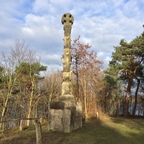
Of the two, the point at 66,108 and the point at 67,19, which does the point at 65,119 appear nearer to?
the point at 66,108

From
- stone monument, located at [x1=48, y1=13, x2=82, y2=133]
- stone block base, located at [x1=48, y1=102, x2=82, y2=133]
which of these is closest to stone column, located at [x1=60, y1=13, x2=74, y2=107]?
stone monument, located at [x1=48, y1=13, x2=82, y2=133]

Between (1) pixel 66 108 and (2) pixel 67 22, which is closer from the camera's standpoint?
(1) pixel 66 108

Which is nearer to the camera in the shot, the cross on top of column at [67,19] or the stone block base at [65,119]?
the stone block base at [65,119]

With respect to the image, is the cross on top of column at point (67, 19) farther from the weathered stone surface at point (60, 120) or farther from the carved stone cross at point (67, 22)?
the weathered stone surface at point (60, 120)

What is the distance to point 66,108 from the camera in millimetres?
10125

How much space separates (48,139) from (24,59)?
36.4ft

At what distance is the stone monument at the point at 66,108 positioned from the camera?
33.3 feet

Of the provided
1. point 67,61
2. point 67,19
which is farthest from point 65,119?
point 67,19

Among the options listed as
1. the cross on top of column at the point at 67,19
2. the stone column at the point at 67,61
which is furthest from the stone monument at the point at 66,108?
the cross on top of column at the point at 67,19

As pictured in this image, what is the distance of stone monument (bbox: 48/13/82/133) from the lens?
10.1 metres

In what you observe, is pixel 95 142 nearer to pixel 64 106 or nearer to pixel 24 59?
pixel 64 106

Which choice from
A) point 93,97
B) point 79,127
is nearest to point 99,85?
point 93,97

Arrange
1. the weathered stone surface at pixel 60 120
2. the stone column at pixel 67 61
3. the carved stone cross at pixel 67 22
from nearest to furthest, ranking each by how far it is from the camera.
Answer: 1. the weathered stone surface at pixel 60 120
2. the stone column at pixel 67 61
3. the carved stone cross at pixel 67 22

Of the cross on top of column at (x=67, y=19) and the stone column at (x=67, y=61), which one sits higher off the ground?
the cross on top of column at (x=67, y=19)
